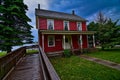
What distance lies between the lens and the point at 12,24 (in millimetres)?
13156

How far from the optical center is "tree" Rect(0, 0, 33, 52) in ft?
38.4

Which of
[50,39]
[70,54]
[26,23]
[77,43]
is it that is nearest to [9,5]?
[26,23]

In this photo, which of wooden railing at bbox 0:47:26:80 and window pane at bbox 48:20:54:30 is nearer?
wooden railing at bbox 0:47:26:80

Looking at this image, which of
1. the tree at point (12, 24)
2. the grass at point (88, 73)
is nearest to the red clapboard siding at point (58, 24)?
the tree at point (12, 24)

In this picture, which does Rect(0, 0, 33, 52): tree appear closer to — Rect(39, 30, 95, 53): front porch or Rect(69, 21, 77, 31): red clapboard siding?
Rect(39, 30, 95, 53): front porch

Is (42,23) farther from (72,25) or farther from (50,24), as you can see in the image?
(72,25)

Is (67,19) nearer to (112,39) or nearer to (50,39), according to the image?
(50,39)

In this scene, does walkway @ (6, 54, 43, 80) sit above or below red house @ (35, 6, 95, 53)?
below

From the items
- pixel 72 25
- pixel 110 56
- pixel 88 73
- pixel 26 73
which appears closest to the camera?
pixel 26 73

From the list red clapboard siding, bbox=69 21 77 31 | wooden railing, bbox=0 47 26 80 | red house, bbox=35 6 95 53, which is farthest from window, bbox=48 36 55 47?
wooden railing, bbox=0 47 26 80

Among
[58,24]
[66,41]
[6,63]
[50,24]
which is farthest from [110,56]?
[6,63]

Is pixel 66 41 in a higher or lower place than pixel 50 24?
lower

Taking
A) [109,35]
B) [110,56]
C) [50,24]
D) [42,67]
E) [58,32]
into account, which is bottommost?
[110,56]

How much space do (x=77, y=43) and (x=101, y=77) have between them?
11582mm
